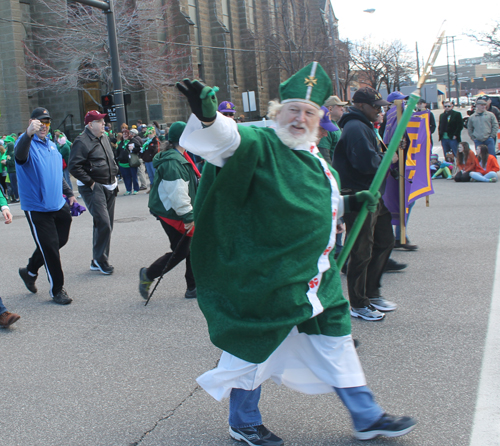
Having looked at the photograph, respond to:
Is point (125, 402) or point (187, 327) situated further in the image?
point (187, 327)

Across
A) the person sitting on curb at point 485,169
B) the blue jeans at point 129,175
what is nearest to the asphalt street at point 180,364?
the person sitting on curb at point 485,169

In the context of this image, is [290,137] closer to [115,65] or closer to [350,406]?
[350,406]

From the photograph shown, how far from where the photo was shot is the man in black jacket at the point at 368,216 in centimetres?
457

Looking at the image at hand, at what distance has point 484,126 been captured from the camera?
14227 millimetres

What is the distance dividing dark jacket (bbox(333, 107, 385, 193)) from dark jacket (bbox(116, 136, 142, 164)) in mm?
11291

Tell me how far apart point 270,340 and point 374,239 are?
2529mm

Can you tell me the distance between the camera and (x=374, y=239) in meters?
4.89

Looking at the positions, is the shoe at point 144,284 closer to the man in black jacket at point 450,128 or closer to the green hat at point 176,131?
the green hat at point 176,131

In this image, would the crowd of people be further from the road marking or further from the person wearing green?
the road marking

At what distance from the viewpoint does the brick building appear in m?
26.8

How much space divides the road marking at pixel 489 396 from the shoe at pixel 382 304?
0.77 metres

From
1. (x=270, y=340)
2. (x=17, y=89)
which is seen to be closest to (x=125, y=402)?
(x=270, y=340)

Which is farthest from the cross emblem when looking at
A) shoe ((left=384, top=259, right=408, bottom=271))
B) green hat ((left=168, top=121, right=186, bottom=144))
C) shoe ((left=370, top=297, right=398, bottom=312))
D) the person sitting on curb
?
the person sitting on curb

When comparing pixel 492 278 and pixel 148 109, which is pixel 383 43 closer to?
pixel 148 109
